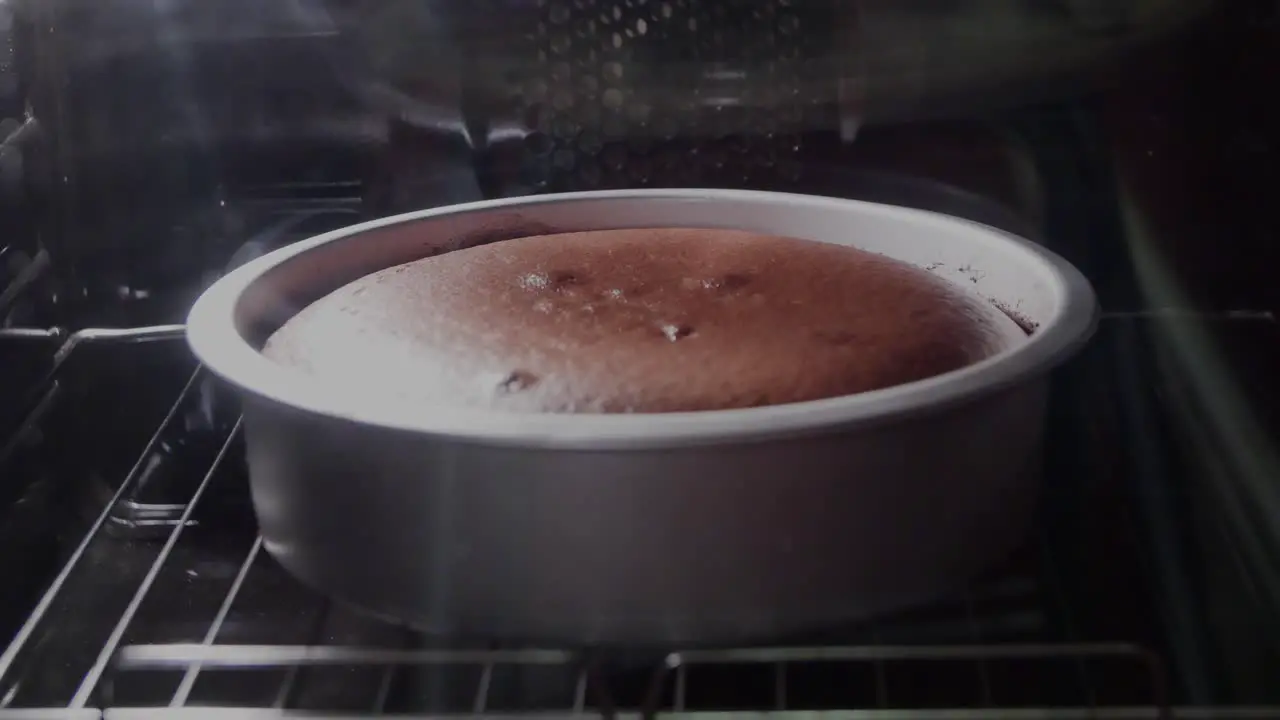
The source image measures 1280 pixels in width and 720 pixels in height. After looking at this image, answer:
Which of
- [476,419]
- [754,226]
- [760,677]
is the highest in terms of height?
[476,419]

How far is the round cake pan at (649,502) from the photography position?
506 mm

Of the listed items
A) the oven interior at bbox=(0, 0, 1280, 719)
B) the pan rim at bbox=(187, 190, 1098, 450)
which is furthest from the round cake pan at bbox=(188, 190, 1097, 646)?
the oven interior at bbox=(0, 0, 1280, 719)

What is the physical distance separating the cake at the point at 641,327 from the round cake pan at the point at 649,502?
6 cm

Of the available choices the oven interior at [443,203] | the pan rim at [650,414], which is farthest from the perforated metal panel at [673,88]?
the pan rim at [650,414]

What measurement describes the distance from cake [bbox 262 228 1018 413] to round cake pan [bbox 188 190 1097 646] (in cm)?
6

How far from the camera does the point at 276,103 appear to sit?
933mm

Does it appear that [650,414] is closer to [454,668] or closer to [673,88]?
[454,668]

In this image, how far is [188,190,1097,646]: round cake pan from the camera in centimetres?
51

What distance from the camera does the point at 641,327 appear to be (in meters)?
0.66

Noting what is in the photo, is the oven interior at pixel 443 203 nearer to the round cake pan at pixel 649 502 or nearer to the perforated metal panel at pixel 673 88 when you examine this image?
the perforated metal panel at pixel 673 88

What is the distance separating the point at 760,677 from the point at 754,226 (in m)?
0.32

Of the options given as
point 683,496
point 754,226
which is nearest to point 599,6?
point 754,226

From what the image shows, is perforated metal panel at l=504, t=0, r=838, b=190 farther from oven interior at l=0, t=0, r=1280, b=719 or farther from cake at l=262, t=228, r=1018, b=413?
cake at l=262, t=228, r=1018, b=413

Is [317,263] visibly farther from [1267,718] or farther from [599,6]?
[1267,718]
